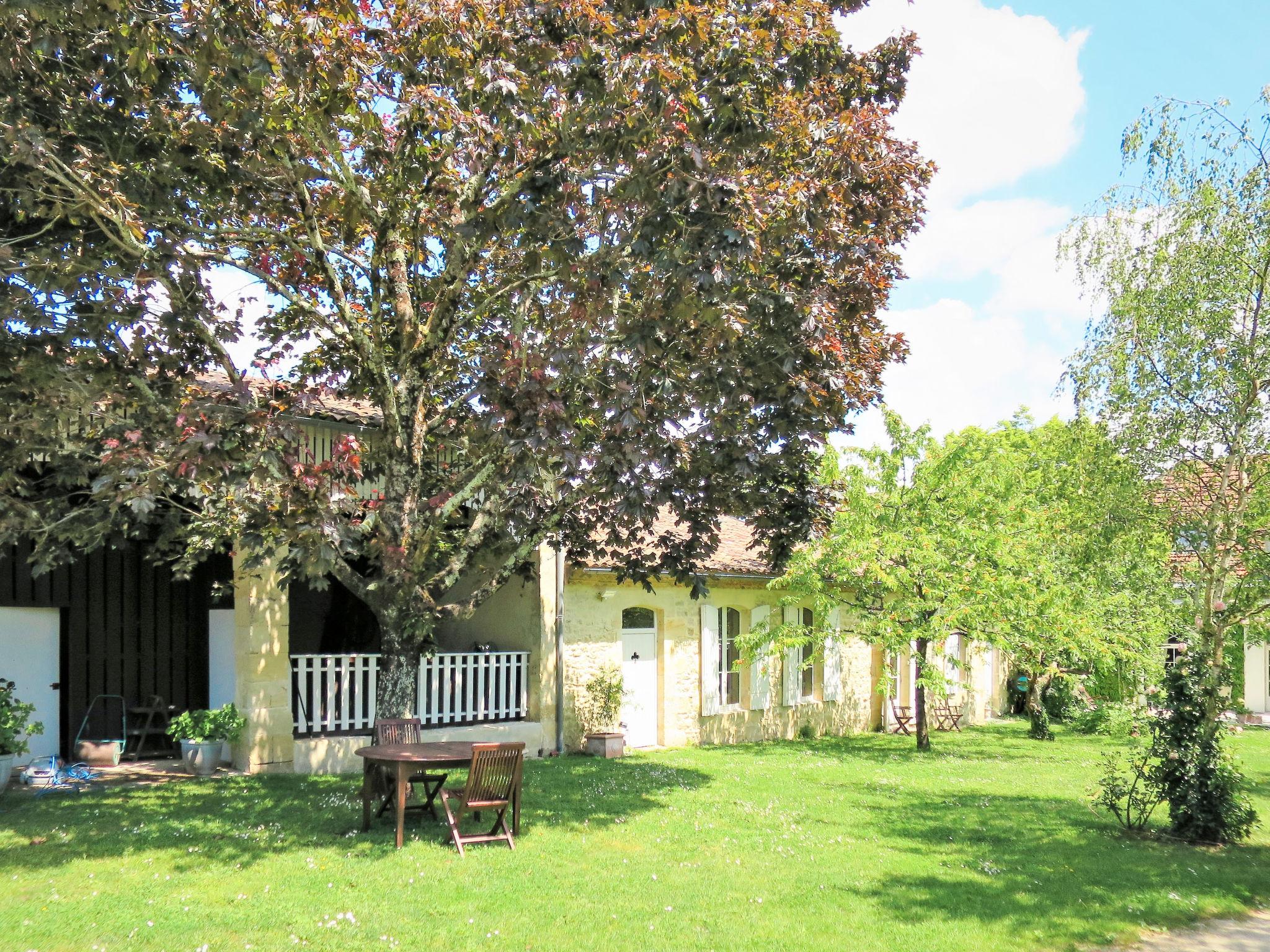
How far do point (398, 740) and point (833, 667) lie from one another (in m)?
12.0

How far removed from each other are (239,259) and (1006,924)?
26.7ft

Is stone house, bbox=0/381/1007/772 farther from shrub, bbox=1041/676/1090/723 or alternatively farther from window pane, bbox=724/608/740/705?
shrub, bbox=1041/676/1090/723

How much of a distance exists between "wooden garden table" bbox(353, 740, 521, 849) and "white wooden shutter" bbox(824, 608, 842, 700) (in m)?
11.5

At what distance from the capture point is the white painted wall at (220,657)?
13039mm

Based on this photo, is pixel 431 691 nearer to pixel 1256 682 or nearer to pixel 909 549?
pixel 909 549

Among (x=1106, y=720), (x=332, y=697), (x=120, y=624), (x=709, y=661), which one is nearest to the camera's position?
(x=332, y=697)

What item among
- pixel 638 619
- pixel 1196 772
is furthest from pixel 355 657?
pixel 1196 772

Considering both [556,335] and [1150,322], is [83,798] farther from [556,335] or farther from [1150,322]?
[1150,322]

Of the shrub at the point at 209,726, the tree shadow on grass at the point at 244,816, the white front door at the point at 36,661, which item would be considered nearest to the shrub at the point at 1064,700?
the tree shadow on grass at the point at 244,816

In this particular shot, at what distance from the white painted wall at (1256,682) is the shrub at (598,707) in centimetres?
1761

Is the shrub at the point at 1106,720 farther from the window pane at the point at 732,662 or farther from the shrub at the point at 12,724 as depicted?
the shrub at the point at 12,724

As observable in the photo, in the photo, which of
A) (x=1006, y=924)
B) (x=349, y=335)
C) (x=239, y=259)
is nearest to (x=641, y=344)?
(x=349, y=335)

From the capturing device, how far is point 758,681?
1795 cm

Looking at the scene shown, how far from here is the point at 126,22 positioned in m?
7.09
